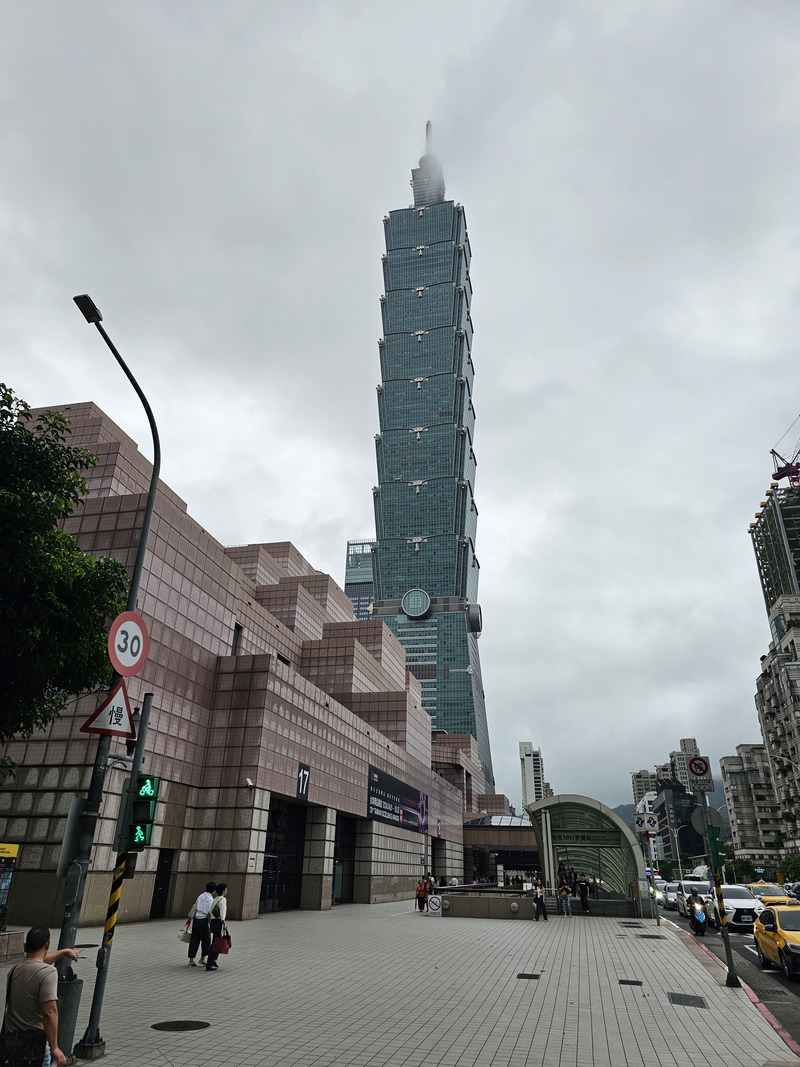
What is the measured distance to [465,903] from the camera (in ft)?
108

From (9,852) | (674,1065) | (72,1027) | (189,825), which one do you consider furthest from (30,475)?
(189,825)

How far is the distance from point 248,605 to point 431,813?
134ft

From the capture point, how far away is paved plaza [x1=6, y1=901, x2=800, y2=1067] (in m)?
9.45

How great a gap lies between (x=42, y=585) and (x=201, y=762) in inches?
897

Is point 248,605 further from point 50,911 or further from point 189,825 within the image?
point 50,911

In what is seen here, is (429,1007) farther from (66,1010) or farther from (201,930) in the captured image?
(66,1010)

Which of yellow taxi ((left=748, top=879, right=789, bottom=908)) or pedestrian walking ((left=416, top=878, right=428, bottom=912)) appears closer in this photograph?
yellow taxi ((left=748, top=879, right=789, bottom=908))

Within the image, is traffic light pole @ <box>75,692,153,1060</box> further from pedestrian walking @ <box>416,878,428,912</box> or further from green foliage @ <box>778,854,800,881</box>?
green foliage @ <box>778,854,800,881</box>

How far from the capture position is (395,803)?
57938 mm

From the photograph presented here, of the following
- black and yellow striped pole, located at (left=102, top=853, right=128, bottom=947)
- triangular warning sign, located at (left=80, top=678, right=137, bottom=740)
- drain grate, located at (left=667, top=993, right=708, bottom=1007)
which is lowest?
drain grate, located at (left=667, top=993, right=708, bottom=1007)

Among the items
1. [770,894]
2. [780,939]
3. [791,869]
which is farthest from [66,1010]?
[791,869]

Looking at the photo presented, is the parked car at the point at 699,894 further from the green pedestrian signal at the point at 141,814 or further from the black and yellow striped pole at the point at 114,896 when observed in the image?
the green pedestrian signal at the point at 141,814

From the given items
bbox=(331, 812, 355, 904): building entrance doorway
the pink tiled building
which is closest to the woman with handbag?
the pink tiled building

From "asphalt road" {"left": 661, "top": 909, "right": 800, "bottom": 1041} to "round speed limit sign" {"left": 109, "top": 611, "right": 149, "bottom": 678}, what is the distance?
1220cm
